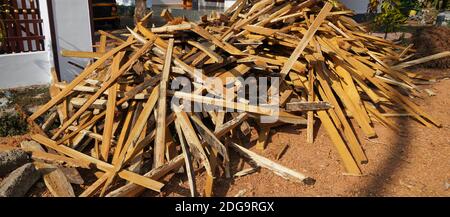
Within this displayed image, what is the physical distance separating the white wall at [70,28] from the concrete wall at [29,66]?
189 mm

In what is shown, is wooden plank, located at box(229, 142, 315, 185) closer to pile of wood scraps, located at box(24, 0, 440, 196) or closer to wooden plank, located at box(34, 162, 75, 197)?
pile of wood scraps, located at box(24, 0, 440, 196)

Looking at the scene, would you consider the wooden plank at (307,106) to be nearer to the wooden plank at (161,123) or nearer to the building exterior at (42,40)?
the wooden plank at (161,123)

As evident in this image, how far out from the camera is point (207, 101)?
148 inches

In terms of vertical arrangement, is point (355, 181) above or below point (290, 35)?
below

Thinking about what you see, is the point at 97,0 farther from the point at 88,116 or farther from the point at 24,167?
the point at 24,167

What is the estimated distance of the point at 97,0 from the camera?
13.1 meters

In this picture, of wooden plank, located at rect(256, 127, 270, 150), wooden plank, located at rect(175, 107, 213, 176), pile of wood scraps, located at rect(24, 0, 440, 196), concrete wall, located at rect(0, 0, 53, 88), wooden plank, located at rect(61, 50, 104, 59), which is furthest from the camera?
concrete wall, located at rect(0, 0, 53, 88)

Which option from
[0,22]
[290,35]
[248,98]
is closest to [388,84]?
[290,35]

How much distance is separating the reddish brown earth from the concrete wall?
2.78 m

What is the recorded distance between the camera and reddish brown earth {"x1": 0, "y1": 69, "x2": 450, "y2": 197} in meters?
3.39

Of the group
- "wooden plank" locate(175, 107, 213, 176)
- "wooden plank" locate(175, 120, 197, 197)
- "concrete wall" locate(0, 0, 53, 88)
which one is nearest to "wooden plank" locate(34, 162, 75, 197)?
"wooden plank" locate(175, 120, 197, 197)

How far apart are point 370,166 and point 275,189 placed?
112cm

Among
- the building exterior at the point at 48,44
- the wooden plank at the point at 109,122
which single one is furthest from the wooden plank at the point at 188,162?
the building exterior at the point at 48,44

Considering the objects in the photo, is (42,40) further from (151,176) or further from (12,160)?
(151,176)
